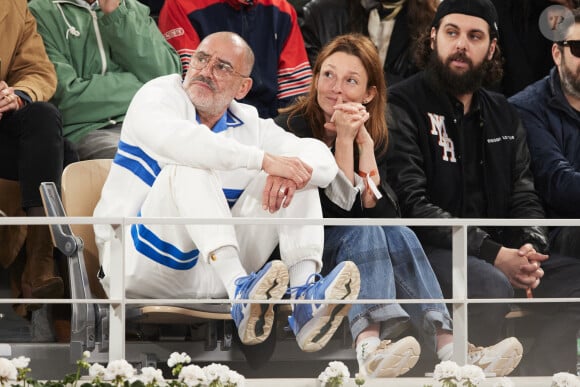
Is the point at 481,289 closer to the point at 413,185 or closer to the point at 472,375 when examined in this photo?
the point at 413,185

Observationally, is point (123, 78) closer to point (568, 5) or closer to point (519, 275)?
point (519, 275)

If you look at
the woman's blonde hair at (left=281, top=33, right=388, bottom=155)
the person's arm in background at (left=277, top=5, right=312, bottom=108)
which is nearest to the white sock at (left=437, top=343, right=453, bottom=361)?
the woman's blonde hair at (left=281, top=33, right=388, bottom=155)

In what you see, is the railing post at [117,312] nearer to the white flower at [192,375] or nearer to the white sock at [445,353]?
the white flower at [192,375]

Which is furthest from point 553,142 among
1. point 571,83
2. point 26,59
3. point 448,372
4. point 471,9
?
point 26,59

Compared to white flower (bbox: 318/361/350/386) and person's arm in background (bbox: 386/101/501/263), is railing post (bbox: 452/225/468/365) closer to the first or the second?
white flower (bbox: 318/361/350/386)

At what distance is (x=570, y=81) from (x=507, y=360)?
152cm

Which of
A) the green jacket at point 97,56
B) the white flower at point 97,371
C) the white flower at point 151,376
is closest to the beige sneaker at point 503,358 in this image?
the white flower at point 151,376

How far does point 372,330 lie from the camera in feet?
11.5

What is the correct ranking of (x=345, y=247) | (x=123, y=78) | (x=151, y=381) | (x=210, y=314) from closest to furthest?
(x=151, y=381), (x=210, y=314), (x=345, y=247), (x=123, y=78)

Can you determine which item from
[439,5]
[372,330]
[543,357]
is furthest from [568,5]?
[372,330]

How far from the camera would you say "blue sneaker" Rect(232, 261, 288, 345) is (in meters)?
3.25

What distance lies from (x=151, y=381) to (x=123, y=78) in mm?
1849

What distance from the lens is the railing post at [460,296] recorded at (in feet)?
10.8

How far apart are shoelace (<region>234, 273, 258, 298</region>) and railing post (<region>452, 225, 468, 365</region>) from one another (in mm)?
560
